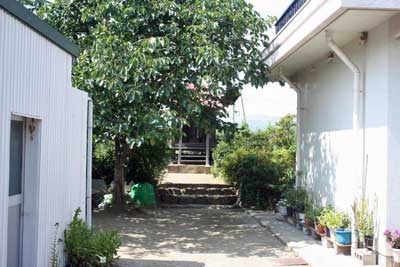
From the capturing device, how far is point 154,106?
9414 mm

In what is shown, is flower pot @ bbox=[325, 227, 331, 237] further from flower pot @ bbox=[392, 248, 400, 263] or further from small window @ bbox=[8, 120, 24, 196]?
small window @ bbox=[8, 120, 24, 196]

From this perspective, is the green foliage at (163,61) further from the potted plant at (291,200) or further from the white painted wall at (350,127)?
the potted plant at (291,200)

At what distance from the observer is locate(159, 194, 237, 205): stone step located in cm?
1495

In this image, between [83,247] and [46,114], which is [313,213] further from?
[46,114]

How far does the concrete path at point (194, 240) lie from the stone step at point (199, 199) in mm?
1773

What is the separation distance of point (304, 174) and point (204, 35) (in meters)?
4.30

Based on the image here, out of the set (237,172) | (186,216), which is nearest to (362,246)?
(186,216)

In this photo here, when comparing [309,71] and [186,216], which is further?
[186,216]

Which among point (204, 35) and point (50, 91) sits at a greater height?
point (204, 35)

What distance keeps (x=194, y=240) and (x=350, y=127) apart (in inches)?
146

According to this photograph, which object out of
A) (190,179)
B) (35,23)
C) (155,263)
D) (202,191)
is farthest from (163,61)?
(190,179)

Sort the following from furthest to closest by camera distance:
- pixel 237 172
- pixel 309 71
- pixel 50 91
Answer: pixel 237 172 → pixel 309 71 → pixel 50 91

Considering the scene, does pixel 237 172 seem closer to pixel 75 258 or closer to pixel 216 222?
pixel 216 222

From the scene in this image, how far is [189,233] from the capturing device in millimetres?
9836
